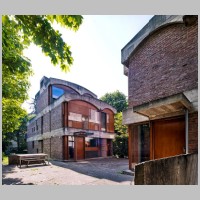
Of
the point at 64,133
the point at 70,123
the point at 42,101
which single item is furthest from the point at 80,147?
the point at 42,101

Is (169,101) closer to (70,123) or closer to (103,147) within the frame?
(70,123)

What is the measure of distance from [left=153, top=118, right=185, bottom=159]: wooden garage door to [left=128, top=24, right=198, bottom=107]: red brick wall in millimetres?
1120

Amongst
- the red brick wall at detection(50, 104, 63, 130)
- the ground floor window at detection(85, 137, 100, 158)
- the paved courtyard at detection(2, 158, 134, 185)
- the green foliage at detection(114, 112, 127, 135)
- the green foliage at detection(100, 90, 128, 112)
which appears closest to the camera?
the paved courtyard at detection(2, 158, 134, 185)

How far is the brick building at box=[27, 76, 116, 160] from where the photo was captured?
19.4m

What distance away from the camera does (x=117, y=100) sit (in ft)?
122

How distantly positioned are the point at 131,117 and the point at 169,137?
102 inches

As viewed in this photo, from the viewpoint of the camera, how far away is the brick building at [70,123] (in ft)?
63.5

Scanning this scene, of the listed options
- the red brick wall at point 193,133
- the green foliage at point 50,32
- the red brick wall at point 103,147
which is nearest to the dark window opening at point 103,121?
the red brick wall at point 103,147

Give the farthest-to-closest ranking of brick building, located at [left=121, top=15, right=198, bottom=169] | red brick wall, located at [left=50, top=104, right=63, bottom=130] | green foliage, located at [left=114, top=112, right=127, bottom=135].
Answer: green foliage, located at [left=114, top=112, right=127, bottom=135], red brick wall, located at [left=50, top=104, right=63, bottom=130], brick building, located at [left=121, top=15, right=198, bottom=169]

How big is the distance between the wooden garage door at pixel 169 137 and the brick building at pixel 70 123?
12230 mm

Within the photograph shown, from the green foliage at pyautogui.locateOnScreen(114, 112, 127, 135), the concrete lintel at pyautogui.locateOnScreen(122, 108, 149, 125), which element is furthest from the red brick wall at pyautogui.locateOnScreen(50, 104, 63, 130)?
the concrete lintel at pyautogui.locateOnScreen(122, 108, 149, 125)

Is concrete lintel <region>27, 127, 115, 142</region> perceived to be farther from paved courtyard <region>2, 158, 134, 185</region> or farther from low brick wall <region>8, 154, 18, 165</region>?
paved courtyard <region>2, 158, 134, 185</region>

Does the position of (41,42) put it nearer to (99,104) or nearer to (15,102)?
(15,102)

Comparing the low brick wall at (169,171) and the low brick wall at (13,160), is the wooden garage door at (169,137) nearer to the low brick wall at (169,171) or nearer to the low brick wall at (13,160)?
the low brick wall at (169,171)
